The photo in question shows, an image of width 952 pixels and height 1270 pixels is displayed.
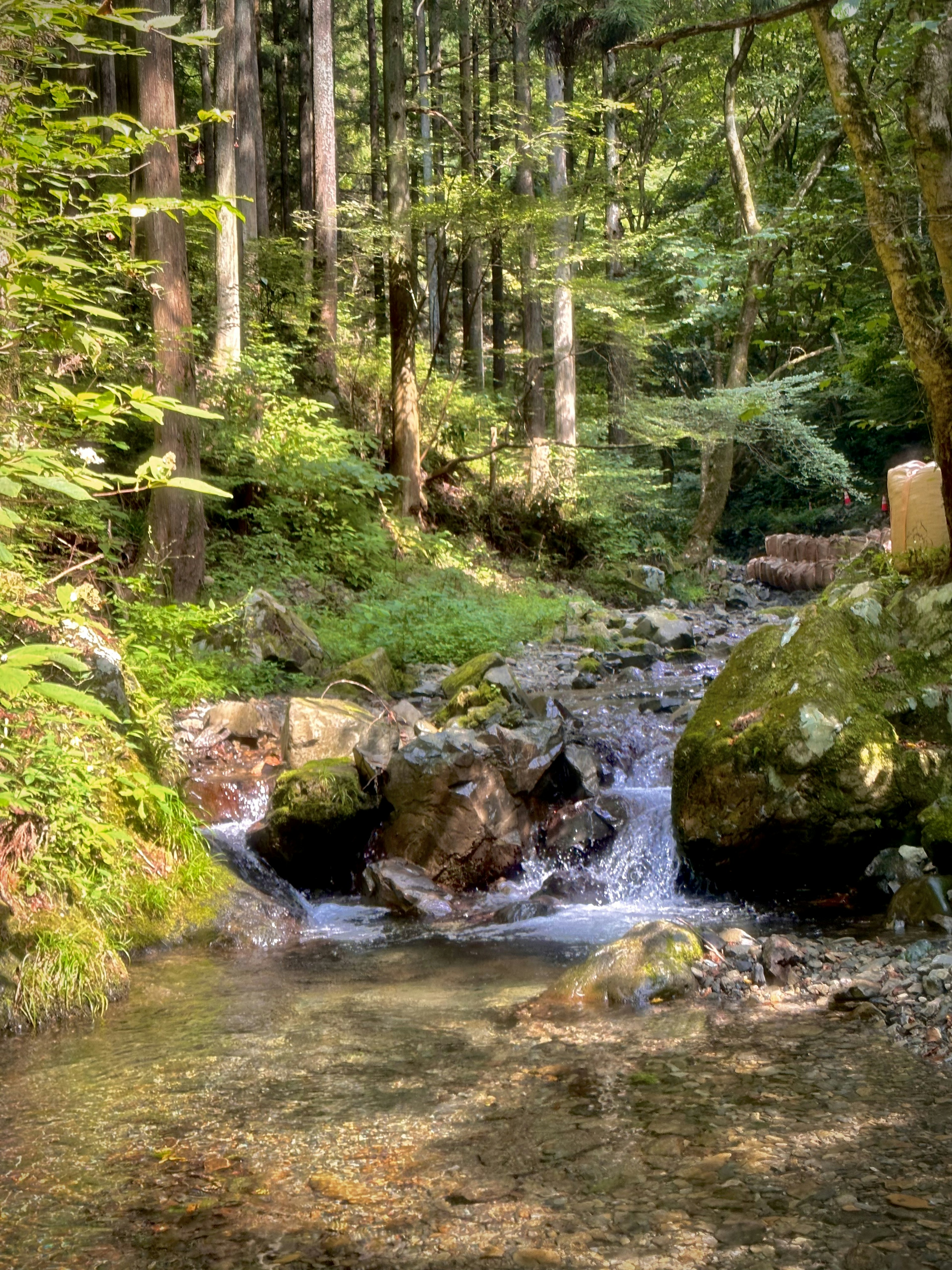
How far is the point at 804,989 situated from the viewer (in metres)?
4.86

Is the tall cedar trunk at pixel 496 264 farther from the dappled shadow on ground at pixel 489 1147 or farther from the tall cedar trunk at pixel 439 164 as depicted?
the dappled shadow on ground at pixel 489 1147

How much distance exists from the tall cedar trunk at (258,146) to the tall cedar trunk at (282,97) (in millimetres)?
2818

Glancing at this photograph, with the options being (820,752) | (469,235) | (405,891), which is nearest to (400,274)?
→ (469,235)

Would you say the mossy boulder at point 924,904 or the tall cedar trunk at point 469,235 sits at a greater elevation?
the tall cedar trunk at point 469,235

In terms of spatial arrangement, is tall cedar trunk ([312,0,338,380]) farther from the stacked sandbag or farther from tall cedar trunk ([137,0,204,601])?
the stacked sandbag

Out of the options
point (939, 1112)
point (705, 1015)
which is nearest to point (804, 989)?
point (705, 1015)

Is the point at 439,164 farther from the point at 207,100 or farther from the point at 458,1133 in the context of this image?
the point at 458,1133

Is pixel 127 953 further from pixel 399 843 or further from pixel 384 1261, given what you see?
pixel 384 1261

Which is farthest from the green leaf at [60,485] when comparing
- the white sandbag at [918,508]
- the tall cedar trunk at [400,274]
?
the tall cedar trunk at [400,274]

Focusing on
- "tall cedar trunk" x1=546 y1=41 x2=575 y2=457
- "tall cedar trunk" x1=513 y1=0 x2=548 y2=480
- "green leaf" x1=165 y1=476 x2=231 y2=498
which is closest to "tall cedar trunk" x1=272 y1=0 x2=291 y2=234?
"tall cedar trunk" x1=513 y1=0 x2=548 y2=480

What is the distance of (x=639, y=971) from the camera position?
16.3 feet

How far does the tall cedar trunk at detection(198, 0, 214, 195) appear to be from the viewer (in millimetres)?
19891

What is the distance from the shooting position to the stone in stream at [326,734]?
28.2ft

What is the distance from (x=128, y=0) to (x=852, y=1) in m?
11.5
